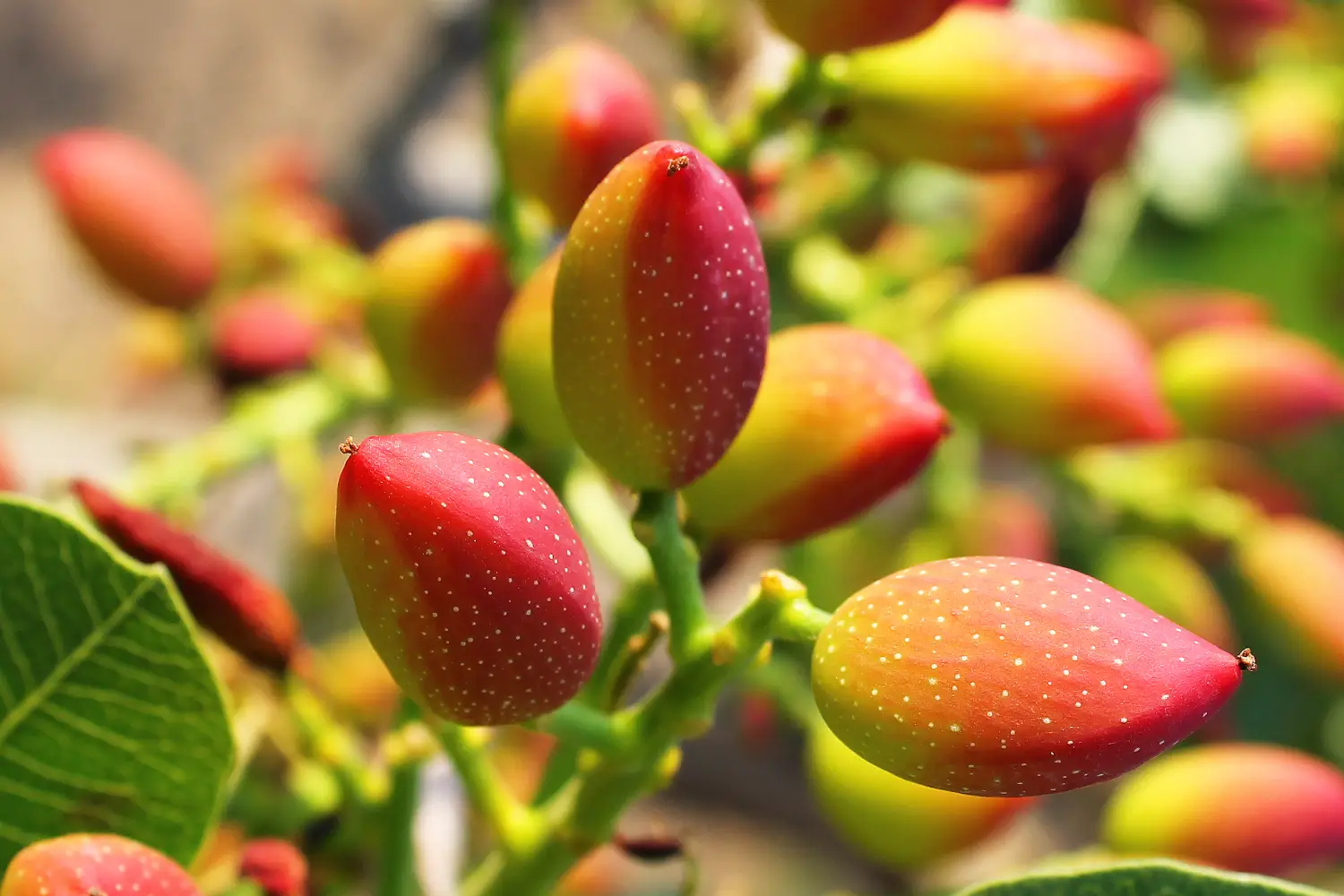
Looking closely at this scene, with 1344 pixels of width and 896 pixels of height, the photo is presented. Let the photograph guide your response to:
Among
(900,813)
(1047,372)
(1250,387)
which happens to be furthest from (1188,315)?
(900,813)

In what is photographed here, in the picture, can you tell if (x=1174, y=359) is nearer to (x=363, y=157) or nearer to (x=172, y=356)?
(x=172, y=356)

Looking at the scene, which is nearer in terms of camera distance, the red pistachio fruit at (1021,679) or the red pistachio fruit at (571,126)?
the red pistachio fruit at (1021,679)

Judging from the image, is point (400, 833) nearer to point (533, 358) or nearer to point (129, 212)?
point (533, 358)

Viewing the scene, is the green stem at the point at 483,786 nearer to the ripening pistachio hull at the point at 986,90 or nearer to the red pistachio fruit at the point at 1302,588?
the ripening pistachio hull at the point at 986,90

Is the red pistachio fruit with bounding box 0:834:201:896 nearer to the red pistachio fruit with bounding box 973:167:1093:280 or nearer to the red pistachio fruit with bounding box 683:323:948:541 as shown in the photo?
the red pistachio fruit with bounding box 683:323:948:541

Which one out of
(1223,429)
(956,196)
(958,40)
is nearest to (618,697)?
(958,40)

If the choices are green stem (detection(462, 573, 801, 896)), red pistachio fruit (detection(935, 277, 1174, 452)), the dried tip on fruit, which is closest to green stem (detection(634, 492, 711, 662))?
green stem (detection(462, 573, 801, 896))

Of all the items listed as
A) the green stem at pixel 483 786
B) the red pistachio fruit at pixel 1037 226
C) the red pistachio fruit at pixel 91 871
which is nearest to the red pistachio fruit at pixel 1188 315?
the red pistachio fruit at pixel 1037 226
